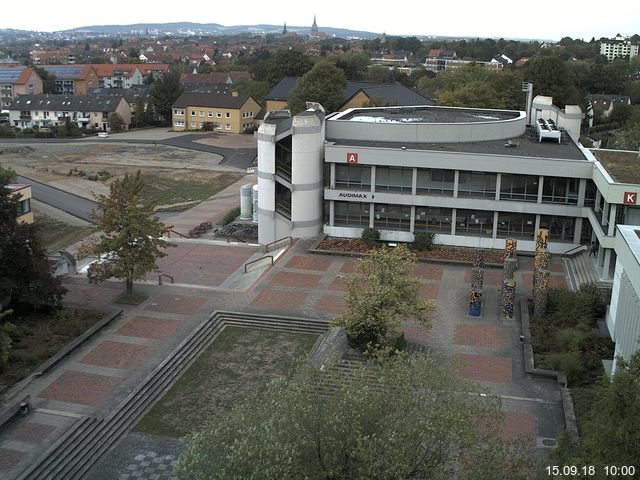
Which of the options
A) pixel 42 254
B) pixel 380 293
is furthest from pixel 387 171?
pixel 42 254

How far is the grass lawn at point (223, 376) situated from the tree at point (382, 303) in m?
2.87

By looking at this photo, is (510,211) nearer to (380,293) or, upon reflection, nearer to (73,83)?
(380,293)

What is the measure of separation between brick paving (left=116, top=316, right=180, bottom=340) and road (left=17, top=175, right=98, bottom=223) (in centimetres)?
2413

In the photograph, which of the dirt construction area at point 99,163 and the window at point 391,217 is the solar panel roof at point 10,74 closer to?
the dirt construction area at point 99,163

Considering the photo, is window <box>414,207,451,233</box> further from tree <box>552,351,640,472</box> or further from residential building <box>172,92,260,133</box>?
residential building <box>172,92,260,133</box>

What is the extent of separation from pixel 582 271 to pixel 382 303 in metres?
14.4

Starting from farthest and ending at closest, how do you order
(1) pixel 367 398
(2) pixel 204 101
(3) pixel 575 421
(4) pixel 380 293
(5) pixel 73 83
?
(5) pixel 73 83 < (2) pixel 204 101 < (4) pixel 380 293 < (3) pixel 575 421 < (1) pixel 367 398

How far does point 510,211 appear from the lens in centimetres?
3972

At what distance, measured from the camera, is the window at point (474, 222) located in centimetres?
4066

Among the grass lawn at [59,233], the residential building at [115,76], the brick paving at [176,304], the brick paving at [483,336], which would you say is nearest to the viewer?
the brick paving at [483,336]

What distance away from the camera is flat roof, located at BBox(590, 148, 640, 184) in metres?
34.8

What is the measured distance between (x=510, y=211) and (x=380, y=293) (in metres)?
16.1

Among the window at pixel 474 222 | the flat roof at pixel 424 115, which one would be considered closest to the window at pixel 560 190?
the window at pixel 474 222

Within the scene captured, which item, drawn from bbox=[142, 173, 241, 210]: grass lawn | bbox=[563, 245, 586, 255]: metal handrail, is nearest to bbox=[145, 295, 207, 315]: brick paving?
bbox=[563, 245, 586, 255]: metal handrail
